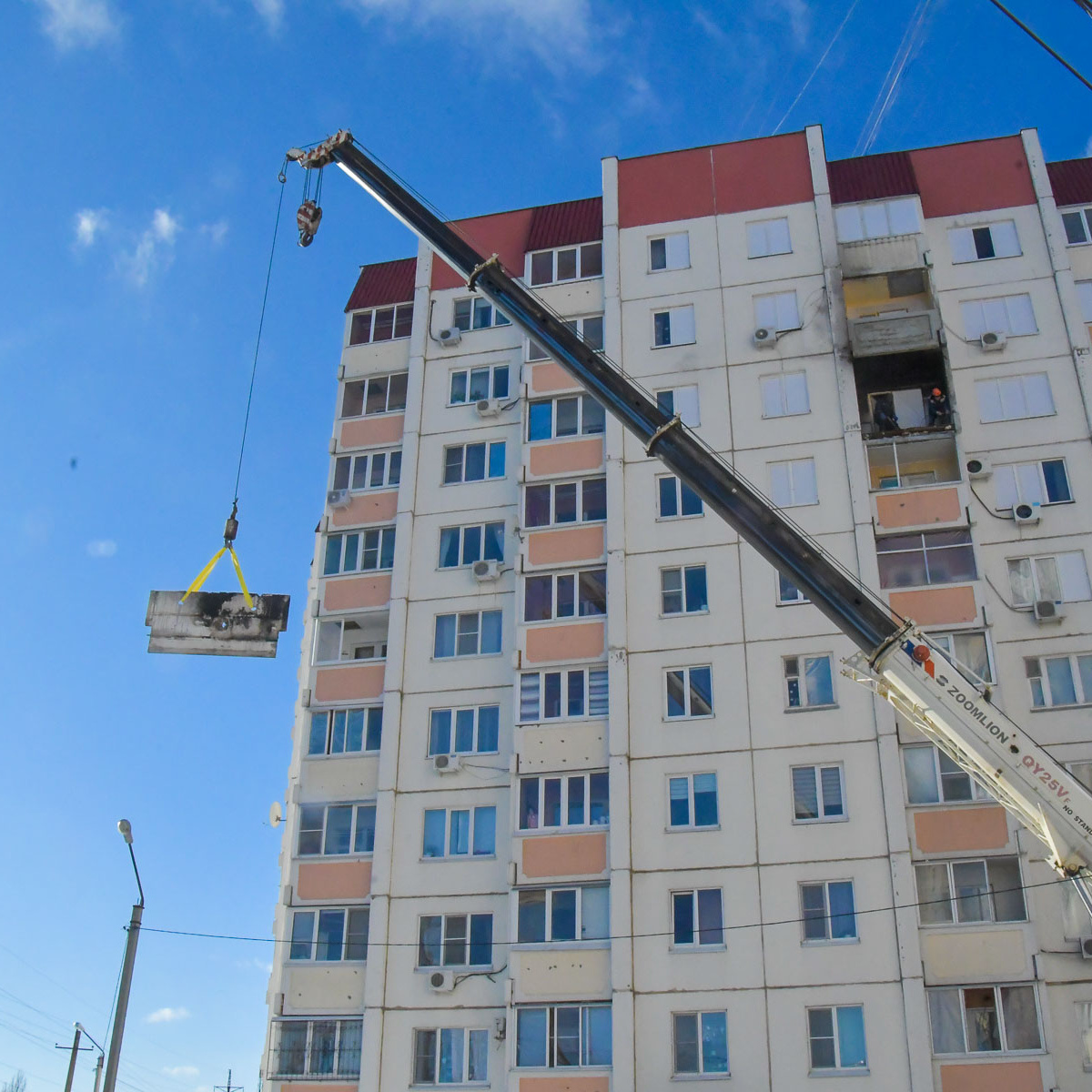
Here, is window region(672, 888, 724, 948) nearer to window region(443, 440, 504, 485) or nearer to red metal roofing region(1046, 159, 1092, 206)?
window region(443, 440, 504, 485)

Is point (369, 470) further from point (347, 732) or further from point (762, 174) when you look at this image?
point (762, 174)

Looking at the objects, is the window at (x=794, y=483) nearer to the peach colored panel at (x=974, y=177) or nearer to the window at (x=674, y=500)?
the window at (x=674, y=500)

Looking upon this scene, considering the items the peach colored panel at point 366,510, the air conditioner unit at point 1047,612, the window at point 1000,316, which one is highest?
the window at point 1000,316

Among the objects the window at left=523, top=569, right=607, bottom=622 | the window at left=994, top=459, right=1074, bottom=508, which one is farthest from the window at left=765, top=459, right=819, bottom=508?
the window at left=523, top=569, right=607, bottom=622

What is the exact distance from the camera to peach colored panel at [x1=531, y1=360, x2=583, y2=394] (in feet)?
127

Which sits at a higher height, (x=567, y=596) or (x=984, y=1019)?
(x=567, y=596)

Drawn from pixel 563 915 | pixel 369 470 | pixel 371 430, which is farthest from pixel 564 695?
pixel 371 430

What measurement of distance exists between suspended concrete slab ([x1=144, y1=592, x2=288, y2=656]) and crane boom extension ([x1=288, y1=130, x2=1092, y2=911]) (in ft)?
31.2

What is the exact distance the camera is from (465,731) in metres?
35.2

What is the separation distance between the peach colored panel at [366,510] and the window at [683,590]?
348 inches

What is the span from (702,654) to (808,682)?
279cm

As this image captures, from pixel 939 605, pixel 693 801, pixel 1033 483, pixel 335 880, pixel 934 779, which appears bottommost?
pixel 335 880

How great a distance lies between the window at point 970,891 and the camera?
29.7 metres

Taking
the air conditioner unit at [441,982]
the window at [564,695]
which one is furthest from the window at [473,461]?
the air conditioner unit at [441,982]
